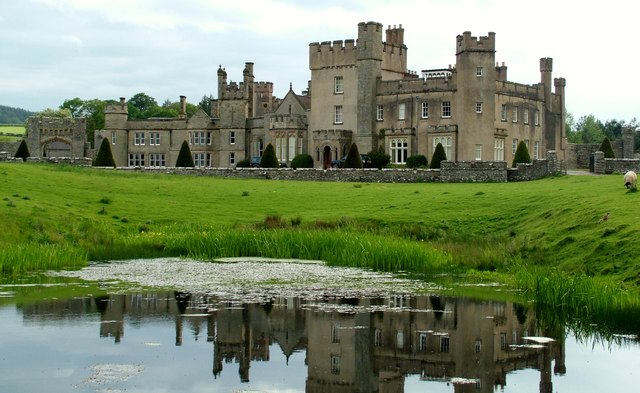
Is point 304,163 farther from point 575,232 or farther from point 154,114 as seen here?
point 154,114

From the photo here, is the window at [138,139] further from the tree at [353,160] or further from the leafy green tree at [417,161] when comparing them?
the leafy green tree at [417,161]

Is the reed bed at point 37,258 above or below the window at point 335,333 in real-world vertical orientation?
above

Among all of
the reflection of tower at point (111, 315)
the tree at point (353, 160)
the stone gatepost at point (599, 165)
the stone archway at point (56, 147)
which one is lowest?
the reflection of tower at point (111, 315)

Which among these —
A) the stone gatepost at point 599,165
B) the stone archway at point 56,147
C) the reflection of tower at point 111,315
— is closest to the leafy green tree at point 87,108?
the stone archway at point 56,147

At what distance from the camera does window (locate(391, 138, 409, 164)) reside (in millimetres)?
77875

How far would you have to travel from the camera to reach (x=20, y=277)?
87.4ft

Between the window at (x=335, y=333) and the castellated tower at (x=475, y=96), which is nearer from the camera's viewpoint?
the window at (x=335, y=333)

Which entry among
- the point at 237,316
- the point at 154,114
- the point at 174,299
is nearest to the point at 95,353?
the point at 237,316

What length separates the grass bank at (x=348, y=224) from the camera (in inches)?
1123

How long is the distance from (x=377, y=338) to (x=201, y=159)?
7741cm

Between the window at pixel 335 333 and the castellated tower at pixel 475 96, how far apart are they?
55564mm

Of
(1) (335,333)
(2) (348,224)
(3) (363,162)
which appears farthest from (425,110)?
(1) (335,333)

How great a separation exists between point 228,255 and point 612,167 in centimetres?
2875

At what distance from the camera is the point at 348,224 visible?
38.7 metres
